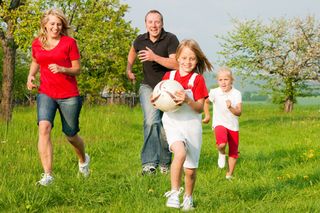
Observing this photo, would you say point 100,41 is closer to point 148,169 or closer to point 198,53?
point 148,169

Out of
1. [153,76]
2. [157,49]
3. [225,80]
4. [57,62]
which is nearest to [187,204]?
[57,62]

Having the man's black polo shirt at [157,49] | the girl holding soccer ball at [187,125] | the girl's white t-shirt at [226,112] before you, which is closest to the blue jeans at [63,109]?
the man's black polo shirt at [157,49]

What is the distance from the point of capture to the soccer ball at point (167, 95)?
458 cm

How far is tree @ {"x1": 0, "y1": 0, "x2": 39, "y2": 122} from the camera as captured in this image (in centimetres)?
1539

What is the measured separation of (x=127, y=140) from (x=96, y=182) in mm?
5735

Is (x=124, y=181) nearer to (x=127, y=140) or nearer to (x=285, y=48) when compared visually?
(x=127, y=140)

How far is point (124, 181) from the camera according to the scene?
19.4ft

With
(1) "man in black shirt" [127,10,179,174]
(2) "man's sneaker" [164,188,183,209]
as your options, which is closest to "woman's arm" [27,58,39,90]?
(1) "man in black shirt" [127,10,179,174]

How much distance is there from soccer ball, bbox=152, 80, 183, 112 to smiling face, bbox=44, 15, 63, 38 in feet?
6.10

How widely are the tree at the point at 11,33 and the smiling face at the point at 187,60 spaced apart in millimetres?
11258

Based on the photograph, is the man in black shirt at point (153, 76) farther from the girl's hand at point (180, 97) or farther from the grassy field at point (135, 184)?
the girl's hand at point (180, 97)

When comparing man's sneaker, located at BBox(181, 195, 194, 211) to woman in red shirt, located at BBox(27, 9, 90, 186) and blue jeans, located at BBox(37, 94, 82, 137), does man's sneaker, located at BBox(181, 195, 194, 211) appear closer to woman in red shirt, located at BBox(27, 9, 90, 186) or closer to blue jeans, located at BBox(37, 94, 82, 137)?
woman in red shirt, located at BBox(27, 9, 90, 186)

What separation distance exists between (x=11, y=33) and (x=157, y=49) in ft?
34.5

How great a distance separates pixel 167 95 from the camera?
4.59 meters
